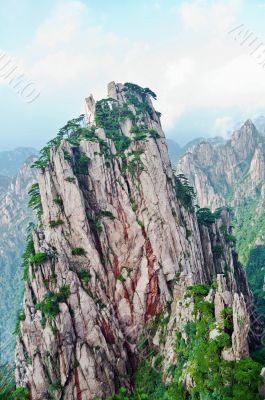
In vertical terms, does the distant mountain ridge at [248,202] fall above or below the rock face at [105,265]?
above

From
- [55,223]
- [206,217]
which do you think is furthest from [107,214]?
[206,217]

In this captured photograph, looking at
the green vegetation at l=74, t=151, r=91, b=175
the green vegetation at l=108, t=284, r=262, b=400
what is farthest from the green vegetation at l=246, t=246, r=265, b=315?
the green vegetation at l=74, t=151, r=91, b=175

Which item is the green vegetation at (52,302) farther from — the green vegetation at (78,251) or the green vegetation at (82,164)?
the green vegetation at (82,164)

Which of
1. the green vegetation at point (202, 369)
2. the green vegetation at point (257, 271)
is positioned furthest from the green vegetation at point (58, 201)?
the green vegetation at point (257, 271)

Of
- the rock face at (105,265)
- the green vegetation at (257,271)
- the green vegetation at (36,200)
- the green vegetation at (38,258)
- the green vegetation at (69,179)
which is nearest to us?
the rock face at (105,265)

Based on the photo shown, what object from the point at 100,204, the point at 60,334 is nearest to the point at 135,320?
the point at 60,334

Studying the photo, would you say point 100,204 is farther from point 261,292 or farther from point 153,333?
point 261,292
